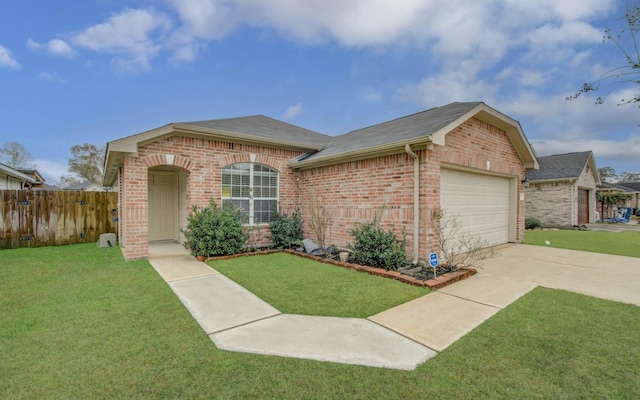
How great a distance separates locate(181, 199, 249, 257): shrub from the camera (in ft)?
24.4

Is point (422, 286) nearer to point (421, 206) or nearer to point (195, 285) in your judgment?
point (421, 206)

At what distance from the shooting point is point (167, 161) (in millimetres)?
7660

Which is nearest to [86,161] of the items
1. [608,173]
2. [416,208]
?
[416,208]

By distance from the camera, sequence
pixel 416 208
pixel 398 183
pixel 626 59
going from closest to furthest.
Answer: pixel 626 59 → pixel 416 208 → pixel 398 183

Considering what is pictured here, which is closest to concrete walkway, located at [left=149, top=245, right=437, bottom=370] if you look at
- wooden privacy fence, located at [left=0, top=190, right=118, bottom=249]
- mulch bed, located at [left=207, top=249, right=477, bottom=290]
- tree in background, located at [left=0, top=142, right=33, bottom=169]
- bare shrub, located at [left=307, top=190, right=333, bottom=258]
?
mulch bed, located at [left=207, top=249, right=477, bottom=290]

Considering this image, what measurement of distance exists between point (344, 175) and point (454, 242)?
11.4 feet

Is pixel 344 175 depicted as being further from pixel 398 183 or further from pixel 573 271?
pixel 573 271

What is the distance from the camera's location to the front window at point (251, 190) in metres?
8.71

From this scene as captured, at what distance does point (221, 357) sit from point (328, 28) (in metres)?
11.8

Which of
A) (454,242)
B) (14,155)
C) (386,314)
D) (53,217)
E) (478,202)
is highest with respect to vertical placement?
(14,155)

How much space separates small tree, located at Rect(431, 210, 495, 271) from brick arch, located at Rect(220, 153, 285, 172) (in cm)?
525

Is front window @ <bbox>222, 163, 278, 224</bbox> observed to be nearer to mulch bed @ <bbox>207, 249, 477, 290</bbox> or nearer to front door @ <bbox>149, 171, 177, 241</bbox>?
front door @ <bbox>149, 171, 177, 241</bbox>

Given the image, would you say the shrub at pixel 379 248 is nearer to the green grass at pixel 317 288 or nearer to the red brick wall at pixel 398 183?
the red brick wall at pixel 398 183

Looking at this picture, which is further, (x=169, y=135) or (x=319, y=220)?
(x=319, y=220)
